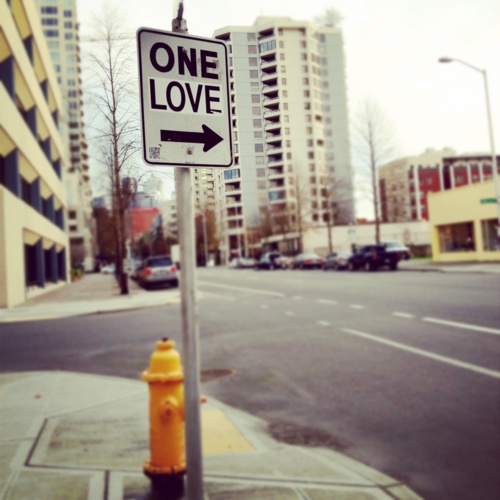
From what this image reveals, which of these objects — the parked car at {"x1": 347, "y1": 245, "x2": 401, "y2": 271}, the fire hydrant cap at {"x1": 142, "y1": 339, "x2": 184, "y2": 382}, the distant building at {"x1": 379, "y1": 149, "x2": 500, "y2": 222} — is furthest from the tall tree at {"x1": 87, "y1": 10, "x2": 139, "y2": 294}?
the distant building at {"x1": 379, "y1": 149, "x2": 500, "y2": 222}

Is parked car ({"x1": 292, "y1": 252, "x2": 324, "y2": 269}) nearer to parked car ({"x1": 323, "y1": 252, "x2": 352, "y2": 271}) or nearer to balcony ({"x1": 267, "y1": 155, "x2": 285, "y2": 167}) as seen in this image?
parked car ({"x1": 323, "y1": 252, "x2": 352, "y2": 271})

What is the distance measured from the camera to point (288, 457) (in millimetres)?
4875

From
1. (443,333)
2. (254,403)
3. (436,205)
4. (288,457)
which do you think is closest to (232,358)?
(254,403)

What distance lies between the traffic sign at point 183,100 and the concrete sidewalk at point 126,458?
108 inches

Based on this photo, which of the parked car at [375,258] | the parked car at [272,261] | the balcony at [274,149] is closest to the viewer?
the balcony at [274,149]

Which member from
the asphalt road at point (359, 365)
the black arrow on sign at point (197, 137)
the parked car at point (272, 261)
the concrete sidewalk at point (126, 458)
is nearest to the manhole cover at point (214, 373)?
the asphalt road at point (359, 365)

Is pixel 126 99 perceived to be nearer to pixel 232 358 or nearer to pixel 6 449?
pixel 6 449

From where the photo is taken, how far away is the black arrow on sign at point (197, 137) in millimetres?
2080

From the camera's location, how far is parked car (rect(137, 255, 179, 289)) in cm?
2791

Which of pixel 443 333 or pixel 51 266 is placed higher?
pixel 51 266

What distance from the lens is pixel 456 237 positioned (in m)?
36.9

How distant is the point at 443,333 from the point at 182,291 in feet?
28.5

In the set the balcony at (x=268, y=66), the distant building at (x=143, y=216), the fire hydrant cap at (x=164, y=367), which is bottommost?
the fire hydrant cap at (x=164, y=367)

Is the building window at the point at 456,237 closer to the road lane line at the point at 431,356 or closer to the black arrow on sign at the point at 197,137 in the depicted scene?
the road lane line at the point at 431,356
